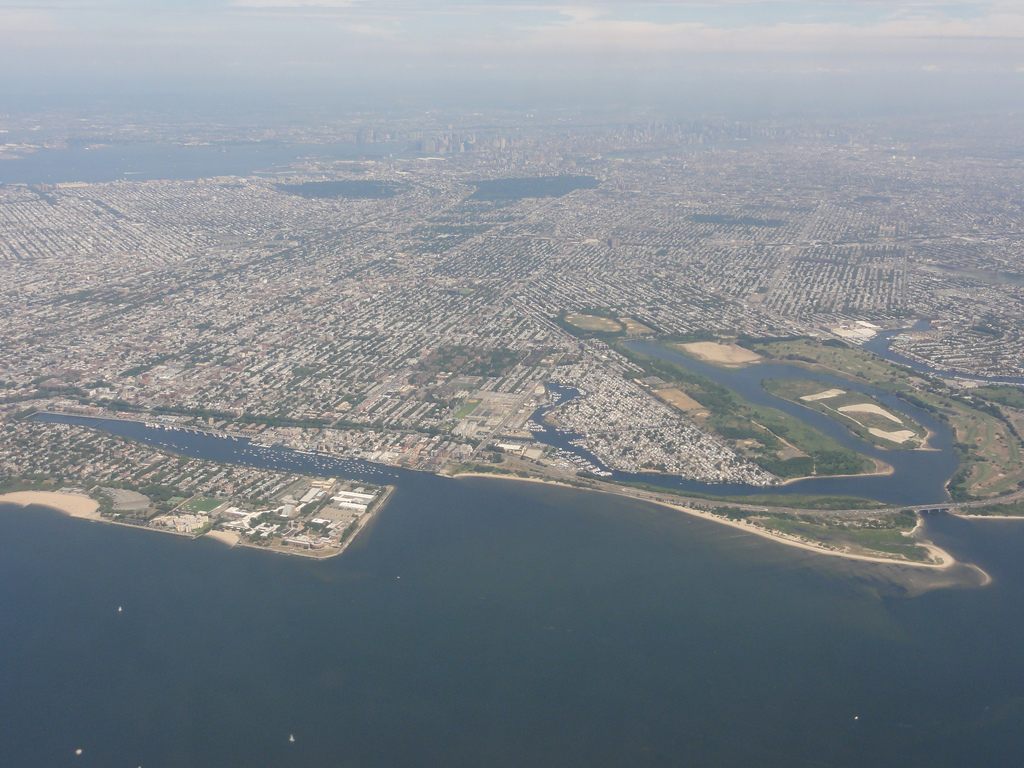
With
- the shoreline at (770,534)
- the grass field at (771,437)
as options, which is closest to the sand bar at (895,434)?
the grass field at (771,437)

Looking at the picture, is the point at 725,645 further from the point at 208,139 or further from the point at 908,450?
the point at 208,139

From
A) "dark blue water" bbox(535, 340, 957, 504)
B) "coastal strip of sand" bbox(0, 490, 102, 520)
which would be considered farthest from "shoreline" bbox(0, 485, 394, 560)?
Answer: "dark blue water" bbox(535, 340, 957, 504)

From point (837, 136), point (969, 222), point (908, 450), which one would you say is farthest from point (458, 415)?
point (837, 136)

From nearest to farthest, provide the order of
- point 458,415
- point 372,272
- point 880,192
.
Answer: point 458,415 → point 372,272 → point 880,192

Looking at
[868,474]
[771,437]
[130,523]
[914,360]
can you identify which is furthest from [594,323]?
[130,523]

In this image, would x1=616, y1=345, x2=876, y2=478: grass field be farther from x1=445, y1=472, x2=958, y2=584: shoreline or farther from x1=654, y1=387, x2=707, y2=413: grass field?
x1=445, y1=472, x2=958, y2=584: shoreline

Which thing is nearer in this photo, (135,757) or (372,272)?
(135,757)

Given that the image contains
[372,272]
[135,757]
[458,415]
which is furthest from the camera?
[372,272]

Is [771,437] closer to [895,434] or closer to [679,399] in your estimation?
[679,399]
